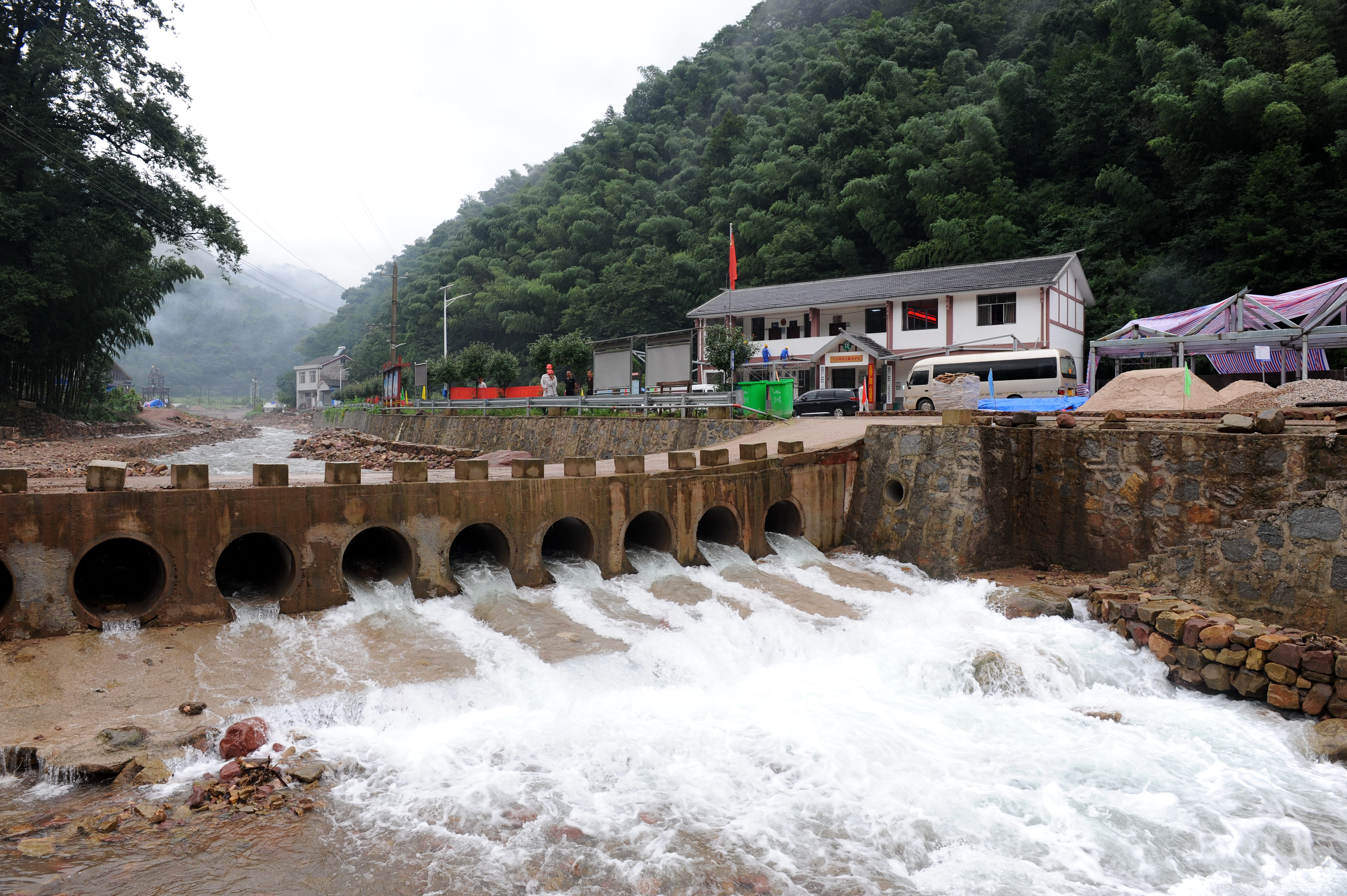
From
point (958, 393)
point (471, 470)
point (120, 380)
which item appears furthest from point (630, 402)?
point (120, 380)

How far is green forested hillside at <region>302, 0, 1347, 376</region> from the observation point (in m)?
35.2

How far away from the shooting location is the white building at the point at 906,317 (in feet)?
115

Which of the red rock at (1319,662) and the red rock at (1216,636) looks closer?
the red rock at (1319,662)

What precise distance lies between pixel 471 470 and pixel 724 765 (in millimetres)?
5968

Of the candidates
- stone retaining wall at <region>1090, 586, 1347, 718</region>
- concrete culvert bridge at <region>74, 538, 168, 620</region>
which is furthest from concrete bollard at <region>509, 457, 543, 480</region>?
stone retaining wall at <region>1090, 586, 1347, 718</region>

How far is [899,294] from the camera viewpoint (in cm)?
3816

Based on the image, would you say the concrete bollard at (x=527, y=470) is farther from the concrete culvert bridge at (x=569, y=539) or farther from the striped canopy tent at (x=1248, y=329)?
the striped canopy tent at (x=1248, y=329)

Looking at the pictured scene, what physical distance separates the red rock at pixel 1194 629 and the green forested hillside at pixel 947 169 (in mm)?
31837

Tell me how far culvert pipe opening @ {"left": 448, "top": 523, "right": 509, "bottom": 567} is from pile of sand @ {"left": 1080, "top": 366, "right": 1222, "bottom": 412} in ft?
42.3

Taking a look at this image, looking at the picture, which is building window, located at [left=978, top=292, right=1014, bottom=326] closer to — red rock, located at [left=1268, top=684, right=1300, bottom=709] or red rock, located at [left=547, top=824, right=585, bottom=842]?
red rock, located at [left=1268, top=684, right=1300, bottom=709]

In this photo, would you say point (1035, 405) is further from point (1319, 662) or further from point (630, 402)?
point (1319, 662)

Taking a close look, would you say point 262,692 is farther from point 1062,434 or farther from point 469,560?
point 1062,434

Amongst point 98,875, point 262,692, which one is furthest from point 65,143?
point 98,875

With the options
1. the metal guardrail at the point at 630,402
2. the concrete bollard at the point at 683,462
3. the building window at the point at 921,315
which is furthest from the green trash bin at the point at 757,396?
the building window at the point at 921,315
